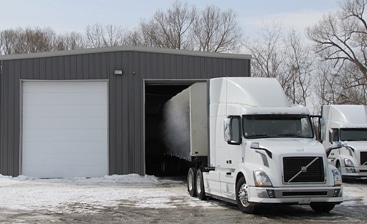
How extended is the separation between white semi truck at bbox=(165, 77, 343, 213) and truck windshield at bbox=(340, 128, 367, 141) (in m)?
8.52

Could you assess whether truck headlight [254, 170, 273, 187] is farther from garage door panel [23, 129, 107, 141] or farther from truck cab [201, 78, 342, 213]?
garage door panel [23, 129, 107, 141]

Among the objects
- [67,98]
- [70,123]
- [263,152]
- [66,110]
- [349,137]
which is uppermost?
[67,98]

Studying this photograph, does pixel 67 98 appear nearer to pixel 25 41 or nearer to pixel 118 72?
pixel 118 72

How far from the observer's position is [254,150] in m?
12.7

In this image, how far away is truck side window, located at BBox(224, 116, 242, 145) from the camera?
43.5 ft

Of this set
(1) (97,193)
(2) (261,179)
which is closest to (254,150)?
(2) (261,179)

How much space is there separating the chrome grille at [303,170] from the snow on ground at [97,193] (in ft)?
9.42

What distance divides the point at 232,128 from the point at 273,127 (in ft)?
3.19

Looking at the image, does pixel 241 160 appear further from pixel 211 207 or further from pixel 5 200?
pixel 5 200

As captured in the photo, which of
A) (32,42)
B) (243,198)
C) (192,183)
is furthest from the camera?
(32,42)

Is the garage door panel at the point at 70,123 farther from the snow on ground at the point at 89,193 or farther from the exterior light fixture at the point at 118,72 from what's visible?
the snow on ground at the point at 89,193

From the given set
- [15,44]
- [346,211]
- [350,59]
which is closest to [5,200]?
[346,211]

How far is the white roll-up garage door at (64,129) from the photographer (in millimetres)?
22781

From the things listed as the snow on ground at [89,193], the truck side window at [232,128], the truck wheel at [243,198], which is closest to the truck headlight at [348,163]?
the snow on ground at [89,193]
